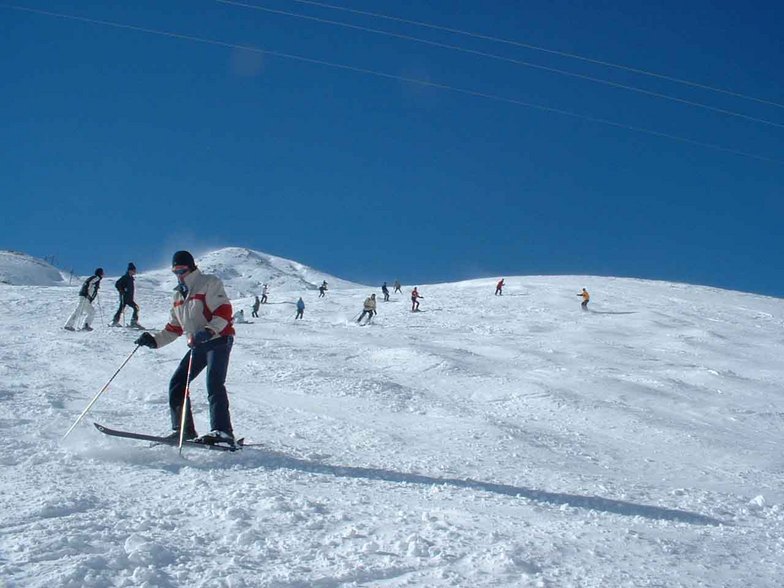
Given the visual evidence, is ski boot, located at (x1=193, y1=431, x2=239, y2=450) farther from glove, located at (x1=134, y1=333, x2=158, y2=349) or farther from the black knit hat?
the black knit hat

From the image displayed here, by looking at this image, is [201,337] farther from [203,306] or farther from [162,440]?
[162,440]

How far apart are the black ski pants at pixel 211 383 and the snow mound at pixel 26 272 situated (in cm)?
10190

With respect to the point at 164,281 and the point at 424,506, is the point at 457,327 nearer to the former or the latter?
the point at 424,506

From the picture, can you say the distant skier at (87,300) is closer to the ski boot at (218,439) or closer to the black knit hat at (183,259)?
the black knit hat at (183,259)

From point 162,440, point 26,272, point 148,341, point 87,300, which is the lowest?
point 162,440

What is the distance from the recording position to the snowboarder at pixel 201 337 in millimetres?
5730

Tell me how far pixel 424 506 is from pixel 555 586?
1.32 metres

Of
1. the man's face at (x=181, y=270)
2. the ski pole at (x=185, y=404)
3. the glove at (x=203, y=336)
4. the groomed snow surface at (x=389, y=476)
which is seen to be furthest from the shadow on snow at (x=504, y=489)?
the man's face at (x=181, y=270)

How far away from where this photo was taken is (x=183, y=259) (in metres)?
5.94

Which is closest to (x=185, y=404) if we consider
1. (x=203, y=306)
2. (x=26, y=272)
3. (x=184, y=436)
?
(x=184, y=436)

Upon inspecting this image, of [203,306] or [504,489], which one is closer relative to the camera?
[504,489]

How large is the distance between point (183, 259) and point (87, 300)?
1083 centimetres

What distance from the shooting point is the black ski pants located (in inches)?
225

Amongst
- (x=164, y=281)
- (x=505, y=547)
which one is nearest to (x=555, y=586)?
(x=505, y=547)
